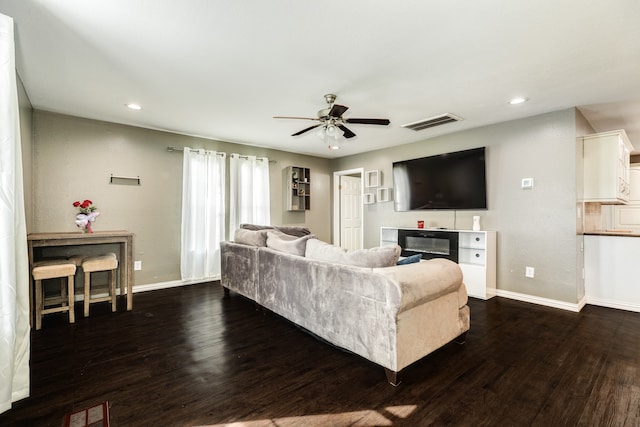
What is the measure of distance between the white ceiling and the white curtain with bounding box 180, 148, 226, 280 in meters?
1.07

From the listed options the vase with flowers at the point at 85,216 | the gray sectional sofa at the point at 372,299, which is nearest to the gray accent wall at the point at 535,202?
the gray sectional sofa at the point at 372,299

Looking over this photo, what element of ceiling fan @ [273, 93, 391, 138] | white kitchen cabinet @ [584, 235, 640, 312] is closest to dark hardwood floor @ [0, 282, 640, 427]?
white kitchen cabinet @ [584, 235, 640, 312]

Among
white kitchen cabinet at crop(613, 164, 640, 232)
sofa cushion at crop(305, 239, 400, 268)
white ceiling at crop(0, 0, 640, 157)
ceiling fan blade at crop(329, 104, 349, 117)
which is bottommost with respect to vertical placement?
sofa cushion at crop(305, 239, 400, 268)

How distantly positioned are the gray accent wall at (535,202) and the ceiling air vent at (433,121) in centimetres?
65

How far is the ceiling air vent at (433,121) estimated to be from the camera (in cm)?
391

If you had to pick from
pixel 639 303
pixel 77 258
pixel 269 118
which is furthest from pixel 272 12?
pixel 639 303

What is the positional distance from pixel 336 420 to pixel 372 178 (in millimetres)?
4757

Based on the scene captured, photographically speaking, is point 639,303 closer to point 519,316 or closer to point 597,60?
point 519,316

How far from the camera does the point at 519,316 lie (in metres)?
3.30

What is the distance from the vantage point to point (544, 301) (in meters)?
3.77

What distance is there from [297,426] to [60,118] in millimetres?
4586

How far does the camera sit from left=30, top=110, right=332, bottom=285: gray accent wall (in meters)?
3.74

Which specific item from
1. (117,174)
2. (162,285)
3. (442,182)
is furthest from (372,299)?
(117,174)

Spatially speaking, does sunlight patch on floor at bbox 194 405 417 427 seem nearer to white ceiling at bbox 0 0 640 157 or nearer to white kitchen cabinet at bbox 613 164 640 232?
white ceiling at bbox 0 0 640 157
